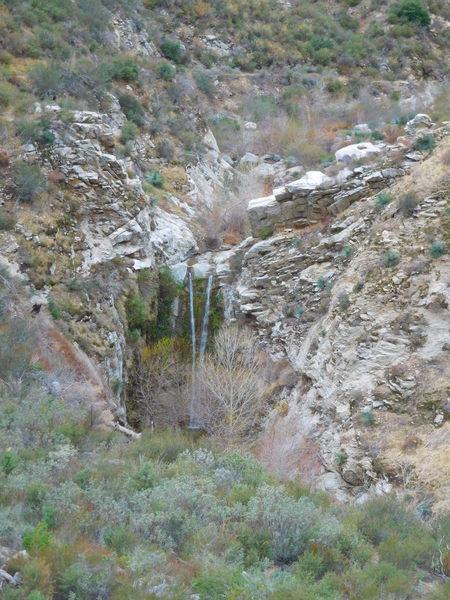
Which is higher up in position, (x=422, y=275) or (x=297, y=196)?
(x=297, y=196)

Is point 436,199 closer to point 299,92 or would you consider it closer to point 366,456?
point 366,456

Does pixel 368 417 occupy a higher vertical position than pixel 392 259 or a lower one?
lower

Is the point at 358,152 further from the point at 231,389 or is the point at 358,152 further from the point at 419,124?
the point at 231,389

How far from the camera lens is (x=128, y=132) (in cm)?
2572

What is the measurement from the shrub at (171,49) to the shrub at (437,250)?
84.3 feet

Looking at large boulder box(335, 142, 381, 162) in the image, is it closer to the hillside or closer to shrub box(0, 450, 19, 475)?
the hillside

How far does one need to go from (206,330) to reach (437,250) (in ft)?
30.3

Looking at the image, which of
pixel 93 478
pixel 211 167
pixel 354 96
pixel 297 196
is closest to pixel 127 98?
pixel 211 167

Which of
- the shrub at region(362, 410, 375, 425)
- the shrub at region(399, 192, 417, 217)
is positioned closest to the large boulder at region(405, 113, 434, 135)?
the shrub at region(399, 192, 417, 217)

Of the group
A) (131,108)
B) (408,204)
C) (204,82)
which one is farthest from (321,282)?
(204,82)

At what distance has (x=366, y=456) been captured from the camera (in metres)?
13.6

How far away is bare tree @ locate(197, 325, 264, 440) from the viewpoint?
58.3 ft

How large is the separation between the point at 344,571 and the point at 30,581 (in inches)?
134

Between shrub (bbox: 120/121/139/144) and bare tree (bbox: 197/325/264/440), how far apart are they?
10.6 meters
